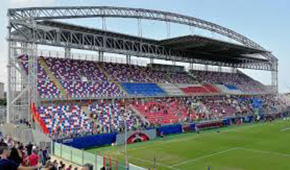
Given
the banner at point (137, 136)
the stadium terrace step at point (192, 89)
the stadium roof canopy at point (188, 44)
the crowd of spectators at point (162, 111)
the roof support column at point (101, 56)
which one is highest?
the stadium roof canopy at point (188, 44)

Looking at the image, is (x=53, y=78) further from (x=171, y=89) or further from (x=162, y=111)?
(x=171, y=89)

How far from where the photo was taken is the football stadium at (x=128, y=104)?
27.6 meters

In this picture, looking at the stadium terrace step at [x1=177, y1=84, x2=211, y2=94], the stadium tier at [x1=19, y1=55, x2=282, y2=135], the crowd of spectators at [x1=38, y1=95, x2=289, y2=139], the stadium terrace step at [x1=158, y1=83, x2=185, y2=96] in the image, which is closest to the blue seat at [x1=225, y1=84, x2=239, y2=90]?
the stadium tier at [x1=19, y1=55, x2=282, y2=135]

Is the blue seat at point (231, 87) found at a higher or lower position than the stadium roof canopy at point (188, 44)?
lower

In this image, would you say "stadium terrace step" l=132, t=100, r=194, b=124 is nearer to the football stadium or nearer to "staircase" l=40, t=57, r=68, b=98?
the football stadium

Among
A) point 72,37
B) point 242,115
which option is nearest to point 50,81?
point 72,37

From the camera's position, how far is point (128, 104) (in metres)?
43.5

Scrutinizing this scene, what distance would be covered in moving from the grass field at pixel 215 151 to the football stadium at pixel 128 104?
0.32 ft

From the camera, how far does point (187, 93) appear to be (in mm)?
54594

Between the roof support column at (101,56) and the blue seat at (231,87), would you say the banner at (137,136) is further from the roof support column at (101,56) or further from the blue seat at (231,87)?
the blue seat at (231,87)

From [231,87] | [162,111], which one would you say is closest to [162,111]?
[162,111]

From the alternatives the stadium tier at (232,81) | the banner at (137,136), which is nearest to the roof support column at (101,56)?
the banner at (137,136)

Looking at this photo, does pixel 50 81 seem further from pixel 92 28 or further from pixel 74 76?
pixel 92 28

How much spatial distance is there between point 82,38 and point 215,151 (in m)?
25.1
